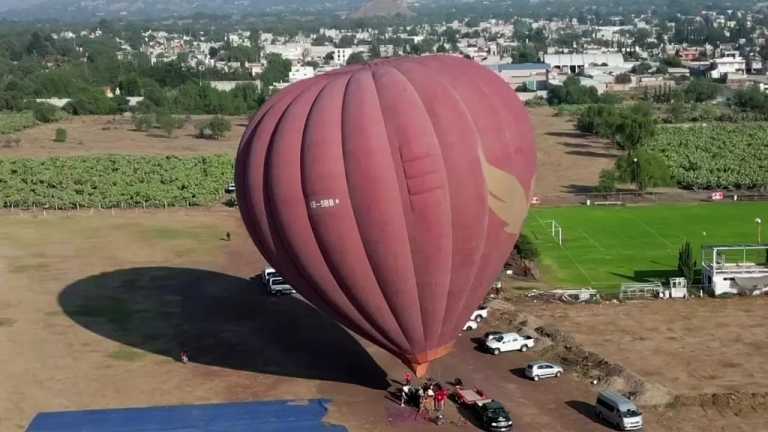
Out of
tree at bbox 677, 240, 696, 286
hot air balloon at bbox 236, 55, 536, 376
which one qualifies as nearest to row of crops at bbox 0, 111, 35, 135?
tree at bbox 677, 240, 696, 286

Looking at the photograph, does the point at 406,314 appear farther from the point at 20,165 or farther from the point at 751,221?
the point at 20,165

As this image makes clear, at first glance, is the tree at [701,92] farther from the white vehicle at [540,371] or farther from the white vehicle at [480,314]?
the white vehicle at [540,371]

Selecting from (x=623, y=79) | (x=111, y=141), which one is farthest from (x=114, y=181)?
(x=623, y=79)

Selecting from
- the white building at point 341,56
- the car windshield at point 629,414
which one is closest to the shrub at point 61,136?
the car windshield at point 629,414

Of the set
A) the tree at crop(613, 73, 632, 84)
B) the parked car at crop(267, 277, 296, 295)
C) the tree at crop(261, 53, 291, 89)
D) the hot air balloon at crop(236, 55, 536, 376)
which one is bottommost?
the tree at crop(613, 73, 632, 84)

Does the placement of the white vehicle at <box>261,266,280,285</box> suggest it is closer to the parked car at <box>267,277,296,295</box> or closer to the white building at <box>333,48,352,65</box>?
the parked car at <box>267,277,296,295</box>

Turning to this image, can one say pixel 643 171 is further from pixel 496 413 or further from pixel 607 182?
pixel 496 413

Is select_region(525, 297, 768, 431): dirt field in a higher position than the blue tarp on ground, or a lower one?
lower
